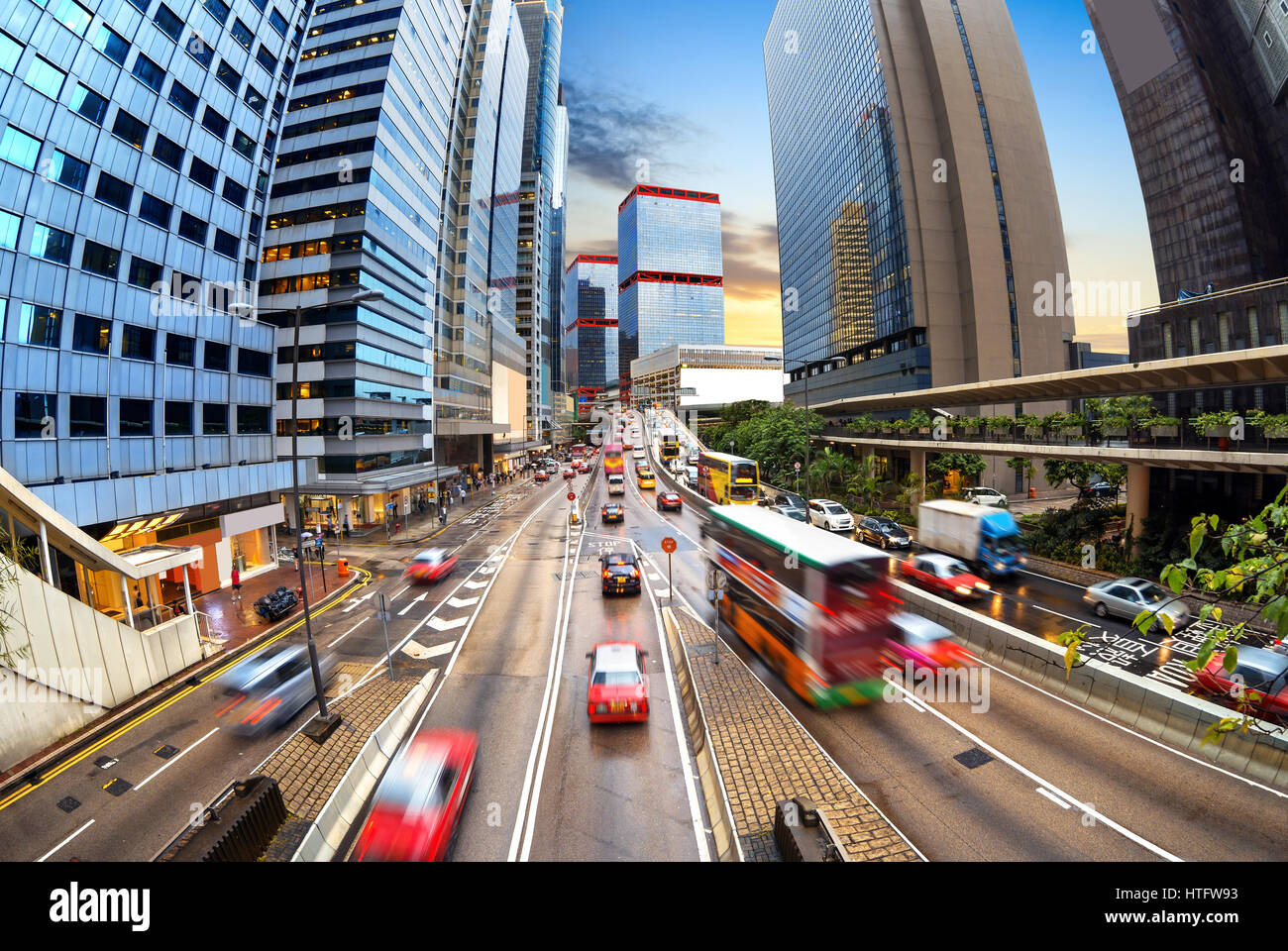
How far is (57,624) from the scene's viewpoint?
45.6 feet

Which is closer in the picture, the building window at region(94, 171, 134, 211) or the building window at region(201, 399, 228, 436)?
the building window at region(94, 171, 134, 211)

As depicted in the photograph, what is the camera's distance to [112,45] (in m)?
22.0

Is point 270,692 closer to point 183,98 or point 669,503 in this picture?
point 183,98

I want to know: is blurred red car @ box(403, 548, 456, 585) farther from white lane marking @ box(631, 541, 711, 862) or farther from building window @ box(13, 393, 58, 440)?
building window @ box(13, 393, 58, 440)

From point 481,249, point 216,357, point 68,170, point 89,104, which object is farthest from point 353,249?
point 481,249

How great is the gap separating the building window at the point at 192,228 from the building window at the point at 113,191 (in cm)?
252

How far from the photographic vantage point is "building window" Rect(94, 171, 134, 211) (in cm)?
2159

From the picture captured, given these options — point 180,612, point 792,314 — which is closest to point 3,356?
point 180,612

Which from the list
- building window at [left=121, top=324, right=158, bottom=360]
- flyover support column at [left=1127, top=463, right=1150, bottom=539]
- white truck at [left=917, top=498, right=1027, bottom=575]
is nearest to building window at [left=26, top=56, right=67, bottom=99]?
building window at [left=121, top=324, right=158, bottom=360]

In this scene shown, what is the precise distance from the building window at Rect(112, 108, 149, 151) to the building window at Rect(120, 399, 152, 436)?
10991 millimetres

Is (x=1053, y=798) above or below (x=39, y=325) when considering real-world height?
below

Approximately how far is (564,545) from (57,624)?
888 inches

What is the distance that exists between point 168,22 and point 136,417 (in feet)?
59.4
